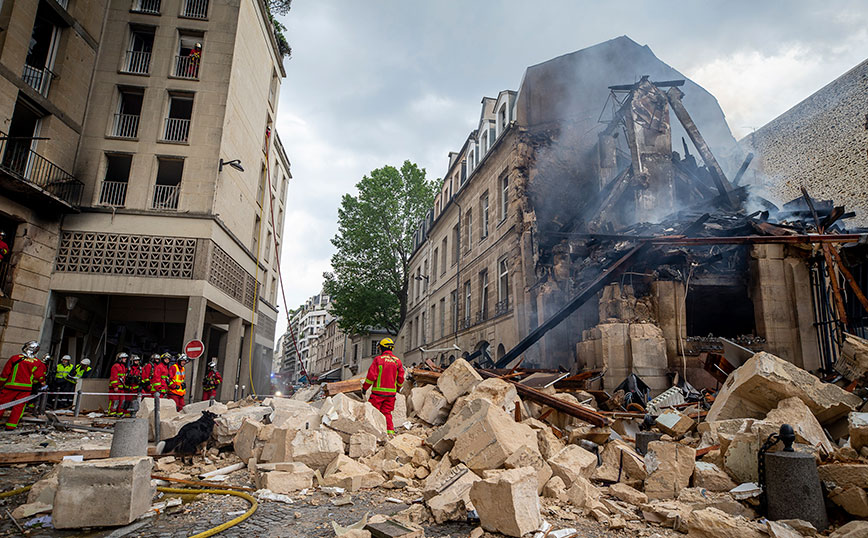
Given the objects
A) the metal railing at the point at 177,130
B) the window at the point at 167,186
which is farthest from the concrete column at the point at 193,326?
the metal railing at the point at 177,130

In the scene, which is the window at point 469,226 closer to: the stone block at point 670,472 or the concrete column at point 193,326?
the concrete column at point 193,326

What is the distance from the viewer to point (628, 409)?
27.2 feet

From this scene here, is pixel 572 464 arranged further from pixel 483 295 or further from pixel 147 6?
pixel 147 6

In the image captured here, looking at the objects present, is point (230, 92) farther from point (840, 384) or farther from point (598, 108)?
point (840, 384)

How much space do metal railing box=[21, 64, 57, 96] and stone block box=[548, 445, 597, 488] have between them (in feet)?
58.3

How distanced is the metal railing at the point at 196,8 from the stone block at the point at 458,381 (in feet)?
55.7

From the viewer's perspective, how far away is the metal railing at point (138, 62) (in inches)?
671

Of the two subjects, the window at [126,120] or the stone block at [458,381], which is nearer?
the stone block at [458,381]

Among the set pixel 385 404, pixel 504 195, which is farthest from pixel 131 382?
pixel 504 195

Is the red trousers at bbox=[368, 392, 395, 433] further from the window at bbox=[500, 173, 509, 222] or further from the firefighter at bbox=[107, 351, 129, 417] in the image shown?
the window at bbox=[500, 173, 509, 222]

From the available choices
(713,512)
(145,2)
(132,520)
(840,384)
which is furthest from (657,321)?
(145,2)

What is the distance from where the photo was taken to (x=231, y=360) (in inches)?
737

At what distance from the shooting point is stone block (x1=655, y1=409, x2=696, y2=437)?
6.59 m

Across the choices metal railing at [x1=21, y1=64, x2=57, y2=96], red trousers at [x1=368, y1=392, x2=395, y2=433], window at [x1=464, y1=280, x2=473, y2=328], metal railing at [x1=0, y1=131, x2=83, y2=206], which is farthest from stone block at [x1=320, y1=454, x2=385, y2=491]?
window at [x1=464, y1=280, x2=473, y2=328]
